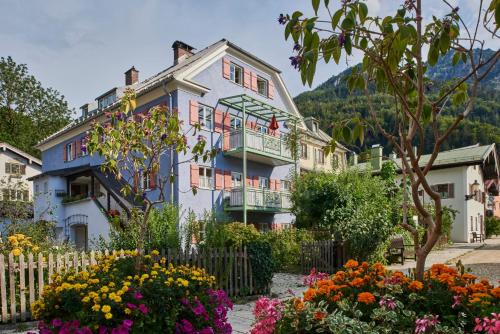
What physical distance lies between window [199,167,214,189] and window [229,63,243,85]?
17.7 feet

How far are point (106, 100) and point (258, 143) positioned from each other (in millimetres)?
11074

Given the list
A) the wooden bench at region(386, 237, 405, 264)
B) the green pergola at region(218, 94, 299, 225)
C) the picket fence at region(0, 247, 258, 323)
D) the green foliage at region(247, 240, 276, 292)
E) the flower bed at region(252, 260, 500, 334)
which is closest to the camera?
the flower bed at region(252, 260, 500, 334)

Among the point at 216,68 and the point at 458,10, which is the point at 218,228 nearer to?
the point at 458,10

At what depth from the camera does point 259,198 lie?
22000mm

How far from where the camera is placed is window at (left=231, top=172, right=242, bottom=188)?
2259 cm

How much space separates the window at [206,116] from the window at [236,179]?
2990mm

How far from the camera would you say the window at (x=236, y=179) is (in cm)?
2259

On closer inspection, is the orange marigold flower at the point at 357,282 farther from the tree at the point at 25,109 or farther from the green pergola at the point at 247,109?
the tree at the point at 25,109

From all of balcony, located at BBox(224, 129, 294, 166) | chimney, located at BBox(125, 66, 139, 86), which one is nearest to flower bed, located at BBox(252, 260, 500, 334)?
balcony, located at BBox(224, 129, 294, 166)

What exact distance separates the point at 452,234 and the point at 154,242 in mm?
28917

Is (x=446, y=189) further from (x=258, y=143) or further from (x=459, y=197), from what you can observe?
(x=258, y=143)

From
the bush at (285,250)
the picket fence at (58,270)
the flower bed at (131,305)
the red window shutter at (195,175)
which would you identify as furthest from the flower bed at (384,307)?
the red window shutter at (195,175)

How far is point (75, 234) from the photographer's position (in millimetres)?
24156

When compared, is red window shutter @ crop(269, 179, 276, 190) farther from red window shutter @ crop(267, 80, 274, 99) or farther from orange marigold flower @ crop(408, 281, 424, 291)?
orange marigold flower @ crop(408, 281, 424, 291)
